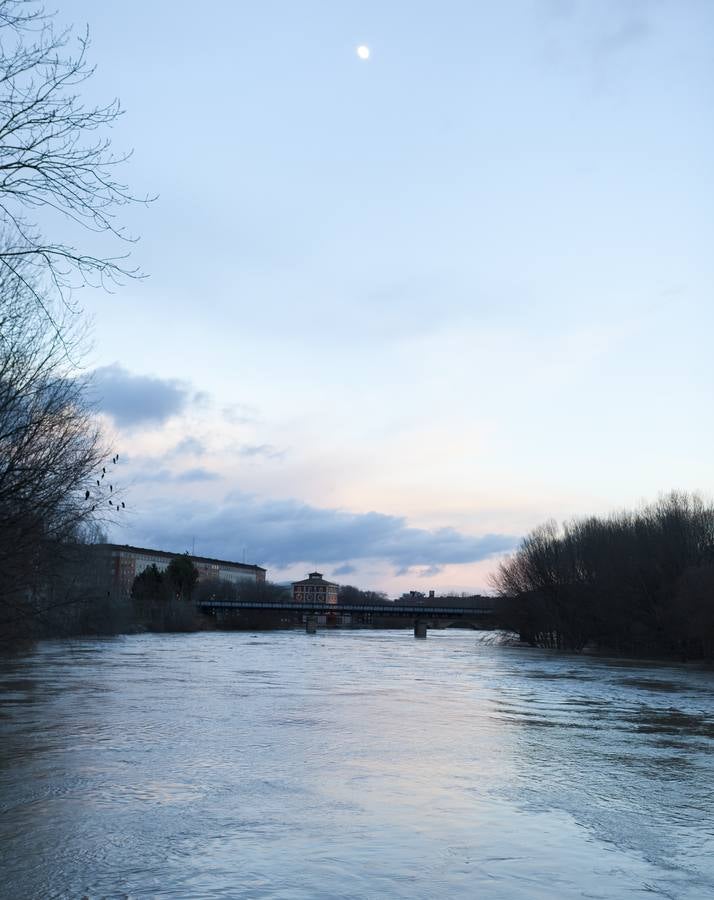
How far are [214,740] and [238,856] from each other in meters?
8.99

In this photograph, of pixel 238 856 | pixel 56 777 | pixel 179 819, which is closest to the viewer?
pixel 238 856

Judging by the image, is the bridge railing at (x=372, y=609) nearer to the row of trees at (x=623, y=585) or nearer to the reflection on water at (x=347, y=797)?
the row of trees at (x=623, y=585)

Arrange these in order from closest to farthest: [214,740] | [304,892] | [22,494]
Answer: [304,892] < [22,494] < [214,740]

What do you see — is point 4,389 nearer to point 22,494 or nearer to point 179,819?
point 22,494

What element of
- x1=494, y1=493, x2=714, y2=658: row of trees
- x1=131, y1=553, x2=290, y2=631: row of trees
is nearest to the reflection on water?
x1=494, y1=493, x2=714, y2=658: row of trees

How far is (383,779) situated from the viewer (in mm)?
14477

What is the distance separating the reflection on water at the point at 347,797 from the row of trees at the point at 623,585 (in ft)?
131

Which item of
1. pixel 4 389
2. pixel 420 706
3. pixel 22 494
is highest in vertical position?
pixel 4 389

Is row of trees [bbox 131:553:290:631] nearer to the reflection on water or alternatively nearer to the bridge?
the bridge

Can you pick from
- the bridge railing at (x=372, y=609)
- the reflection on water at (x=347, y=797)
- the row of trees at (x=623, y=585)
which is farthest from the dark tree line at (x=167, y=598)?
the reflection on water at (x=347, y=797)

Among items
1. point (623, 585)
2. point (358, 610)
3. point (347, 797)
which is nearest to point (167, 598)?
point (358, 610)

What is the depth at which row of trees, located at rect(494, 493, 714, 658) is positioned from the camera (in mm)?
67000

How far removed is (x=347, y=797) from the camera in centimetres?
1289

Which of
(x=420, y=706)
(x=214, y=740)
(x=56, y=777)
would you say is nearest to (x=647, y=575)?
(x=420, y=706)
